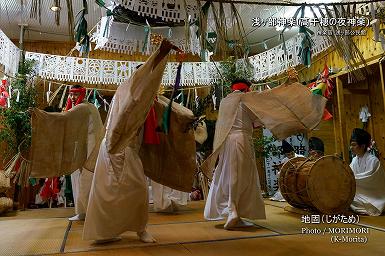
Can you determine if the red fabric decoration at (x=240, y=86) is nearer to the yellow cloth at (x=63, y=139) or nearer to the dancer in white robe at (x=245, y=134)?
the dancer in white robe at (x=245, y=134)

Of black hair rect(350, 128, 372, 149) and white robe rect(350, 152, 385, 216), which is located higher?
black hair rect(350, 128, 372, 149)

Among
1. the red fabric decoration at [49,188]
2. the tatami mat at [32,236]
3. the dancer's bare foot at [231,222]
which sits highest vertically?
the red fabric decoration at [49,188]

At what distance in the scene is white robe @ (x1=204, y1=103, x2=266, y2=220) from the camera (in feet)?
10.3

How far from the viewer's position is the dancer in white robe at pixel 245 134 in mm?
3072

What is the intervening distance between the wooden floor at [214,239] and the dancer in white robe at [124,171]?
0.19 meters

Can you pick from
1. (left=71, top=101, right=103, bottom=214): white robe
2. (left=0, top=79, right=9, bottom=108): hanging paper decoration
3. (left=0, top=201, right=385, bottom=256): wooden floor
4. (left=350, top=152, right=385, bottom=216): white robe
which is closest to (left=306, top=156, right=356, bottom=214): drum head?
(left=0, top=201, right=385, bottom=256): wooden floor

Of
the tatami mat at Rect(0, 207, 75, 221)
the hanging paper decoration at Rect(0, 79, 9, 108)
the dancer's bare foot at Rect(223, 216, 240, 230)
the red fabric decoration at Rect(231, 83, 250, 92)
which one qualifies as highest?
the hanging paper decoration at Rect(0, 79, 9, 108)

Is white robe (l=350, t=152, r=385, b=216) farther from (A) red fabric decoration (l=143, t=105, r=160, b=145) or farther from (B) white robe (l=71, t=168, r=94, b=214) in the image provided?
(B) white robe (l=71, t=168, r=94, b=214)

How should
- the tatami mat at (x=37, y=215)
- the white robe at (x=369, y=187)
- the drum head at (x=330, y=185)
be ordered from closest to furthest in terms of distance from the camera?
the drum head at (x=330, y=185) < the white robe at (x=369, y=187) < the tatami mat at (x=37, y=215)

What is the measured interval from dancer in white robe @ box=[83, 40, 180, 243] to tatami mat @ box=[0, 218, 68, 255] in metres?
0.41

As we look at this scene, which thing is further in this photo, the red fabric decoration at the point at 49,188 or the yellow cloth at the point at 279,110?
the red fabric decoration at the point at 49,188

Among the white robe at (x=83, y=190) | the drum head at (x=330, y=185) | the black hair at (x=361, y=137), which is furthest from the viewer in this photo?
the black hair at (x=361, y=137)

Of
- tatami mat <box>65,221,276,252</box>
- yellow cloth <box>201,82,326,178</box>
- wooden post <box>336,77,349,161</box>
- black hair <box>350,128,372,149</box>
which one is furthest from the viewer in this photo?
wooden post <box>336,77,349,161</box>

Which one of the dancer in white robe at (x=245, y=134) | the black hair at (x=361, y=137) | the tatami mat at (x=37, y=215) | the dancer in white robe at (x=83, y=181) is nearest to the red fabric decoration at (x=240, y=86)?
the dancer in white robe at (x=245, y=134)
